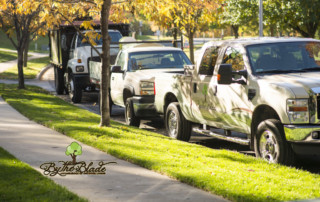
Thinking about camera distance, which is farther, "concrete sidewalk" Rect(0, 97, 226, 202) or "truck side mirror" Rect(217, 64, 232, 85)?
"truck side mirror" Rect(217, 64, 232, 85)

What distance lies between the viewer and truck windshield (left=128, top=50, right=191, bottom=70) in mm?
15031

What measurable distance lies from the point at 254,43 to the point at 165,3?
13.1 ft

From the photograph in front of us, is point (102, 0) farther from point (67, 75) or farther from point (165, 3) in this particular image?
point (67, 75)

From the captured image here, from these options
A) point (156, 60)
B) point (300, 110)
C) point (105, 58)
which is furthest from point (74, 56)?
point (300, 110)

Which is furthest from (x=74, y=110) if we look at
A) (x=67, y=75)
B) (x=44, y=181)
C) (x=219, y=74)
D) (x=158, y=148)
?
(x=44, y=181)

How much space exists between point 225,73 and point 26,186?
365cm

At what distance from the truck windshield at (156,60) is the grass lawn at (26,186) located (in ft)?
22.6

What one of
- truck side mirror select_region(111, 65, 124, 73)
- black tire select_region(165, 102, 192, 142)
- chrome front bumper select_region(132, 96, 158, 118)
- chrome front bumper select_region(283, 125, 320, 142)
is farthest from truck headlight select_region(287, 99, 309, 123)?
truck side mirror select_region(111, 65, 124, 73)

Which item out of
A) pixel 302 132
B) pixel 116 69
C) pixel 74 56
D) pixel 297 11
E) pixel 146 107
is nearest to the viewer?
pixel 302 132

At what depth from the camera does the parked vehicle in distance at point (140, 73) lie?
13617 mm

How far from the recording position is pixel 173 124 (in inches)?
474

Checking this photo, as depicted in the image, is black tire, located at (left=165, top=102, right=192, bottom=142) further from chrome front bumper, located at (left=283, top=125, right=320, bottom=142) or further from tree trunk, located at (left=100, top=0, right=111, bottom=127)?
chrome front bumper, located at (left=283, top=125, right=320, bottom=142)

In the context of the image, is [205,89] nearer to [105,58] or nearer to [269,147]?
[269,147]

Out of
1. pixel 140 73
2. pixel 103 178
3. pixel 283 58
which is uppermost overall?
pixel 283 58
